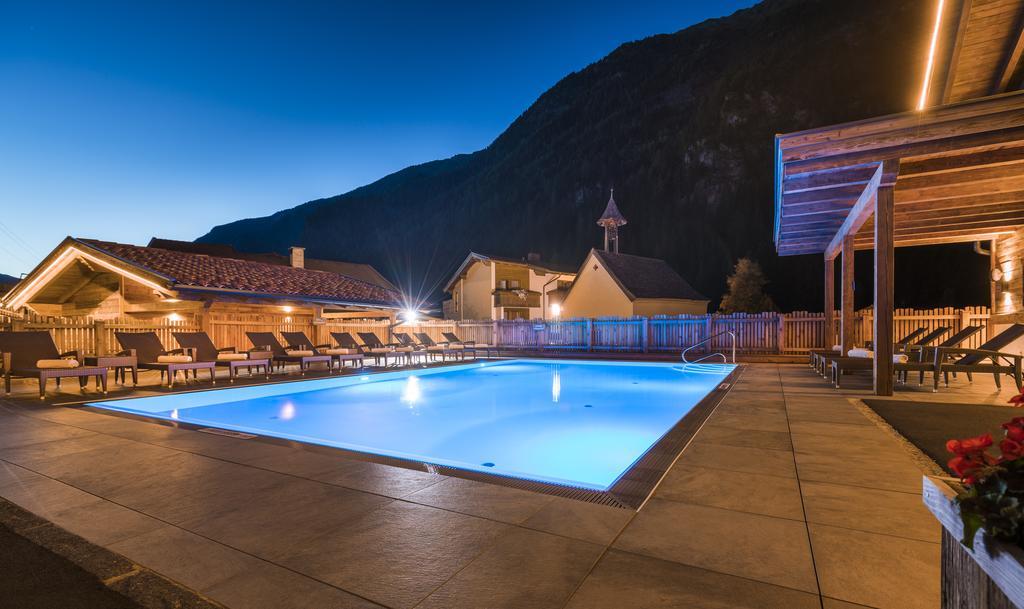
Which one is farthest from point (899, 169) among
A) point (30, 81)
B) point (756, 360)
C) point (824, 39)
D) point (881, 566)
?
point (824, 39)

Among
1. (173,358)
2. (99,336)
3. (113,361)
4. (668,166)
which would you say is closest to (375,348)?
(173,358)

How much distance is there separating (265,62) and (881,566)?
168 feet

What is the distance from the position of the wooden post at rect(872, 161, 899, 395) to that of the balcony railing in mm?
23872

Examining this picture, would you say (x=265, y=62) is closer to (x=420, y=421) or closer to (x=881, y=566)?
(x=420, y=421)

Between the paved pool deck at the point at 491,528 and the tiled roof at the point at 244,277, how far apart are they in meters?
9.50

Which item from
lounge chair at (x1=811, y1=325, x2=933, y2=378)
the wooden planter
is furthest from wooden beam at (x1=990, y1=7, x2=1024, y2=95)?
the wooden planter

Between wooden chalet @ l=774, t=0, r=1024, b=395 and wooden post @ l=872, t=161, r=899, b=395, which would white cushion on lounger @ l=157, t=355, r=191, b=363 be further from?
wooden post @ l=872, t=161, r=899, b=395

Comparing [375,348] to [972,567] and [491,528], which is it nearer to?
[491,528]

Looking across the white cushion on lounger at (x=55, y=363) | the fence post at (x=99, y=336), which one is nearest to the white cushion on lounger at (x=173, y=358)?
the white cushion on lounger at (x=55, y=363)

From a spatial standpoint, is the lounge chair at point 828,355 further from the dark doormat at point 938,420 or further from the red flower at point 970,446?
the red flower at point 970,446

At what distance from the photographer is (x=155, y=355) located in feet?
Result: 31.4

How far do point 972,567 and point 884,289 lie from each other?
7171mm

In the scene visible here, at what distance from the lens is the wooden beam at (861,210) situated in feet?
23.4

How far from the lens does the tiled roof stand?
1270 cm
